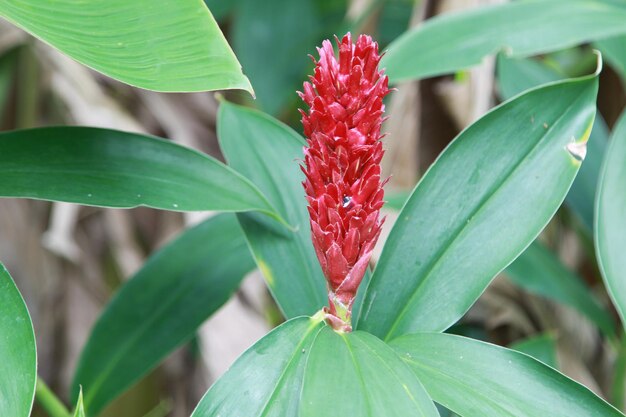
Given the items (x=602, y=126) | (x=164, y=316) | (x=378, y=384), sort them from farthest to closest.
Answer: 1. (x=602, y=126)
2. (x=164, y=316)
3. (x=378, y=384)

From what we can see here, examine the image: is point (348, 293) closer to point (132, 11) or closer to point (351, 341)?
point (351, 341)

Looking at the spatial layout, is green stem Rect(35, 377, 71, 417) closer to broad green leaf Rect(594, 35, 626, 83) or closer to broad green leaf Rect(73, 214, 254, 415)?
broad green leaf Rect(73, 214, 254, 415)

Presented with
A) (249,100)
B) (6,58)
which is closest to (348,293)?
(249,100)

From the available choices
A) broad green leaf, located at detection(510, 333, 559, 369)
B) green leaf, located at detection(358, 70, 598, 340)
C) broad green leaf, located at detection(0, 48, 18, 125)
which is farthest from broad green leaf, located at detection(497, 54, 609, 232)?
broad green leaf, located at detection(0, 48, 18, 125)

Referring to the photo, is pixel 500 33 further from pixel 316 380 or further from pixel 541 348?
pixel 316 380

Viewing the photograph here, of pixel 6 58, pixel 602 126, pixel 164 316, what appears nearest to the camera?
pixel 164 316
